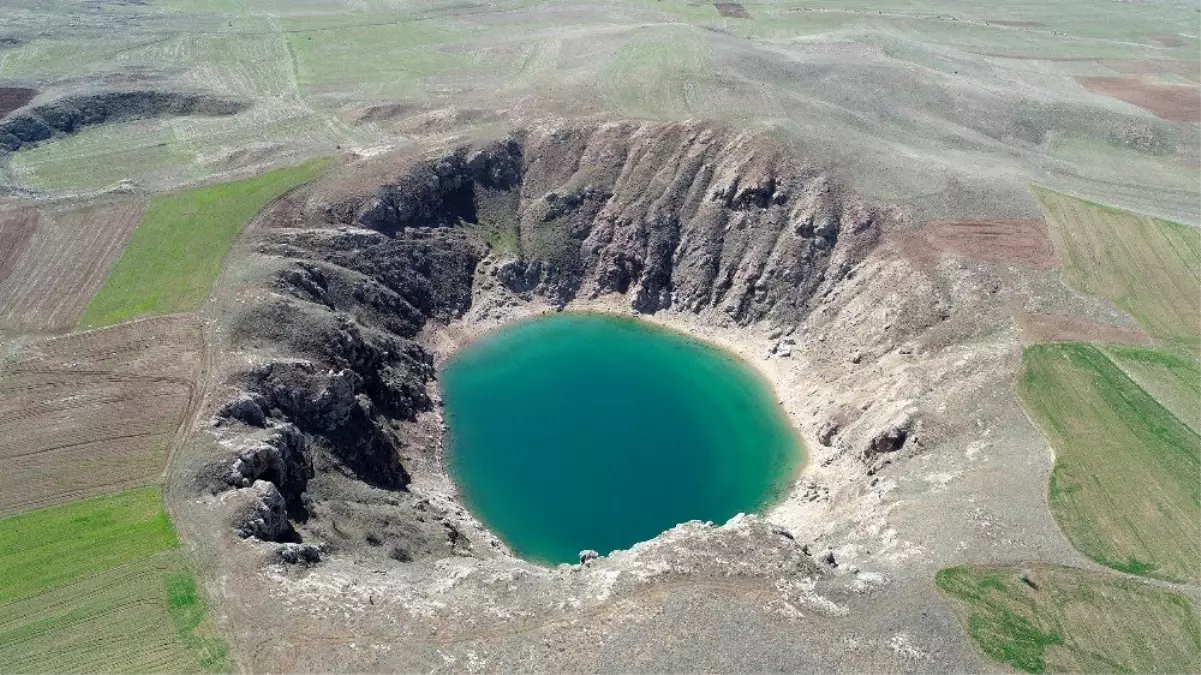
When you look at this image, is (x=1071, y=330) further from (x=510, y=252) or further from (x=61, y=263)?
(x=61, y=263)

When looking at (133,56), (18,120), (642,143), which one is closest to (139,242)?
(18,120)

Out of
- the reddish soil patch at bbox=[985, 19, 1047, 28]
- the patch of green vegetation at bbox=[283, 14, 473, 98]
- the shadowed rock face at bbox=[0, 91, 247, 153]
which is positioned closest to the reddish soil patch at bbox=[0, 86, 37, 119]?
the shadowed rock face at bbox=[0, 91, 247, 153]

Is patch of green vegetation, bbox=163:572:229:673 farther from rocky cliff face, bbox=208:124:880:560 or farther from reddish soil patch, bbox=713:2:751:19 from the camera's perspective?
reddish soil patch, bbox=713:2:751:19

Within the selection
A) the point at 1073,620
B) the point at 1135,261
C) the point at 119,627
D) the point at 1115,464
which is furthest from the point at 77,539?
the point at 1135,261

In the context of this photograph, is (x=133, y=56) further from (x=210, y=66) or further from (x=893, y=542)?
(x=893, y=542)

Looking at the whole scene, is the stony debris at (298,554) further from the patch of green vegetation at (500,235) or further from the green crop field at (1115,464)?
the patch of green vegetation at (500,235)
